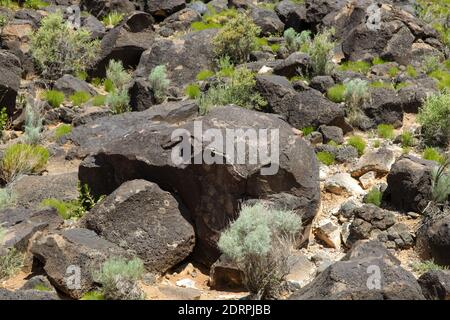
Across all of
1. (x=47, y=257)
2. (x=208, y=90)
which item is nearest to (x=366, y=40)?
(x=208, y=90)

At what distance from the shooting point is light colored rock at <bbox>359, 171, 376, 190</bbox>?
10891 mm

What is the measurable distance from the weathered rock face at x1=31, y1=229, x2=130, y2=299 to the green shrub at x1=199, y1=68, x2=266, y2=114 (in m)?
5.78

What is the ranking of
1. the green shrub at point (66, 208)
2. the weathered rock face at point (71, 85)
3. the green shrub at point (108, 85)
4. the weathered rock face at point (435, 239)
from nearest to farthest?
the weathered rock face at point (435, 239)
the green shrub at point (66, 208)
the weathered rock face at point (71, 85)
the green shrub at point (108, 85)

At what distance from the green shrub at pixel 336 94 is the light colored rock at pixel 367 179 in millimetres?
3270

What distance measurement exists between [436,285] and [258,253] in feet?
7.04

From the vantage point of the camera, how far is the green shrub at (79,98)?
15891mm

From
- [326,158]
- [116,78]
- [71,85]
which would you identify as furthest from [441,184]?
[116,78]

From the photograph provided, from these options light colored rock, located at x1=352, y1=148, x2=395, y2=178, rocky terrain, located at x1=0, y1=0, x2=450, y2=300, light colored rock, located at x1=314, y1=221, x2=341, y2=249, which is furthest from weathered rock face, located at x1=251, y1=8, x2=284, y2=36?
light colored rock, located at x1=314, y1=221, x2=341, y2=249

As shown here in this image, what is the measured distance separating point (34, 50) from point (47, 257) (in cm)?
1164

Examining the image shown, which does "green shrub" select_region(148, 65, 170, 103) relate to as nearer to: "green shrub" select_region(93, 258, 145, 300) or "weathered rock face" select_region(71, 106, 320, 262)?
"weathered rock face" select_region(71, 106, 320, 262)

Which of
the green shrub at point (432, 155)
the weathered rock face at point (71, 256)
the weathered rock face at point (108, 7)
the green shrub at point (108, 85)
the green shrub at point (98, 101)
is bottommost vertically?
the green shrub at point (108, 85)

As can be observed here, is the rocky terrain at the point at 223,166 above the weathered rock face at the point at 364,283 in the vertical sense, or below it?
→ below

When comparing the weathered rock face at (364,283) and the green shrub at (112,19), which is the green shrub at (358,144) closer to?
the weathered rock face at (364,283)

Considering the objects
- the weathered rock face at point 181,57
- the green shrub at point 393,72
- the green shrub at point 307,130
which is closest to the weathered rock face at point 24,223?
the green shrub at point 307,130
